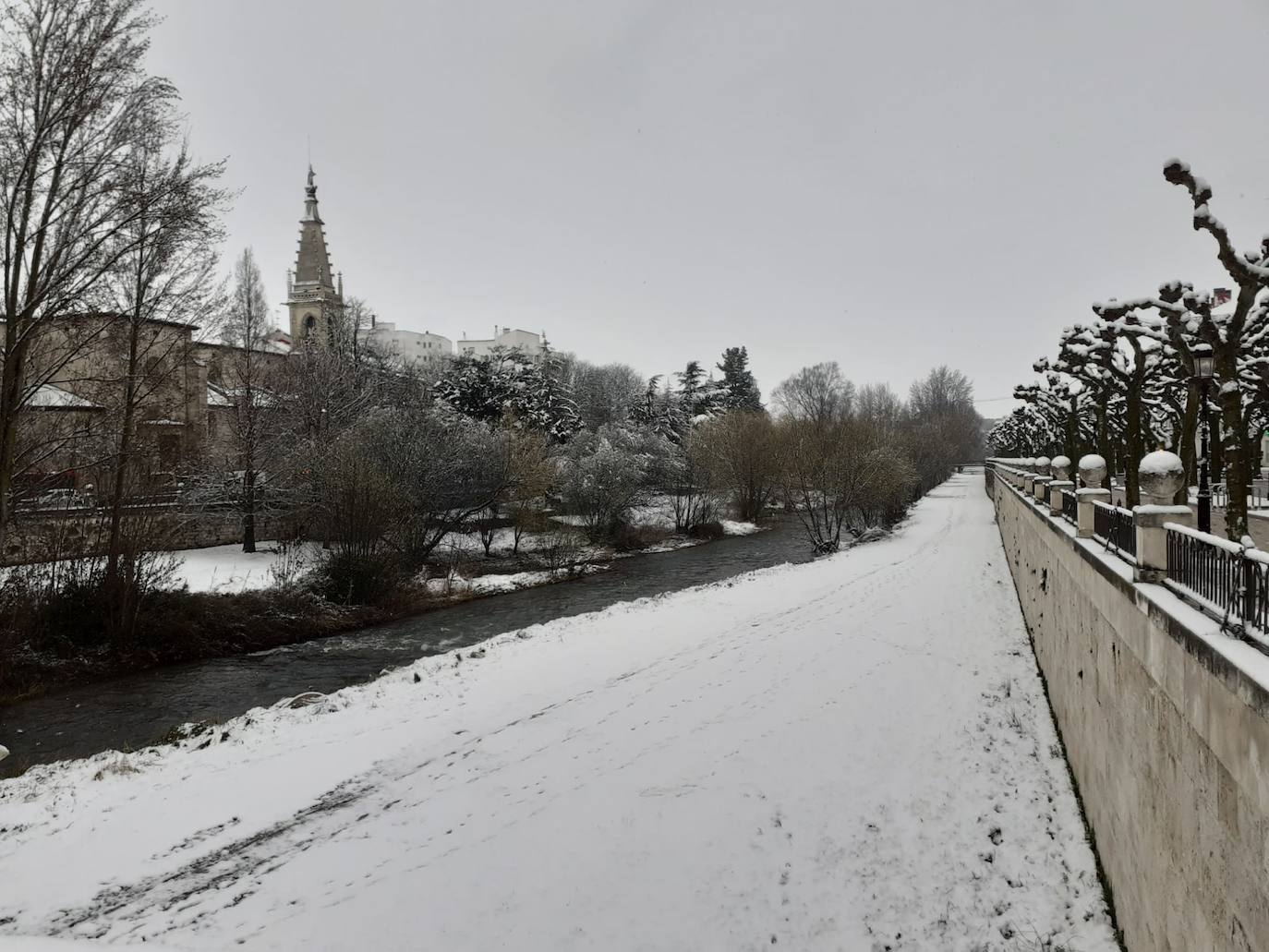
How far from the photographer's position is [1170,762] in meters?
4.70

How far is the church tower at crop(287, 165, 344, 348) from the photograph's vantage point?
54.4 metres

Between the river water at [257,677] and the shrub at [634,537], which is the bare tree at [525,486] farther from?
the river water at [257,677]

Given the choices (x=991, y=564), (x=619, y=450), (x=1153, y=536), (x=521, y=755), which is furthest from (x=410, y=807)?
(x=619, y=450)

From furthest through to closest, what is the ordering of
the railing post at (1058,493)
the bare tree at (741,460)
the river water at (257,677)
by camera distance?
the bare tree at (741,460) < the river water at (257,677) < the railing post at (1058,493)

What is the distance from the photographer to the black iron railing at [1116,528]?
6523mm

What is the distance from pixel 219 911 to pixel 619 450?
3116cm

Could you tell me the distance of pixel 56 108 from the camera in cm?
1042

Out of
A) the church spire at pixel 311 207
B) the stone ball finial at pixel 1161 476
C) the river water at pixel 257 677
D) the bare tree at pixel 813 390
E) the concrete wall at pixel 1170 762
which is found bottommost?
the river water at pixel 257 677

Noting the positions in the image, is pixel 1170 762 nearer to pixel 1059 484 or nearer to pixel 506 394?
pixel 1059 484

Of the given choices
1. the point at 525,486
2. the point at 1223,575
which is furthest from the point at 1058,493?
the point at 525,486

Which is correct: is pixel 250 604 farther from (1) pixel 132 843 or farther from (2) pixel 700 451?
(2) pixel 700 451

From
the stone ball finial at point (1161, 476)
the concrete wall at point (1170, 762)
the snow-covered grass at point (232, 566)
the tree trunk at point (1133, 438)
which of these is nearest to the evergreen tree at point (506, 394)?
the snow-covered grass at point (232, 566)

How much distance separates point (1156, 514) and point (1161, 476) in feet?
1.15

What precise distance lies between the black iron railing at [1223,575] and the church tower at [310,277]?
5573 centimetres
